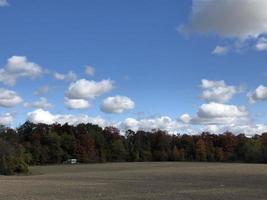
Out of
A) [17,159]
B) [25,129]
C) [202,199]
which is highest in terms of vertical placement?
[25,129]

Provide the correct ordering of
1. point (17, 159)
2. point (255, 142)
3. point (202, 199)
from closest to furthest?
point (202, 199) → point (17, 159) → point (255, 142)

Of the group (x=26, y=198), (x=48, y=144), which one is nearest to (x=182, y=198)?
(x=26, y=198)

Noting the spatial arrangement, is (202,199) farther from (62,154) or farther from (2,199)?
(62,154)

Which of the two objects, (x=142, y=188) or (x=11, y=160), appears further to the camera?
(x=11, y=160)

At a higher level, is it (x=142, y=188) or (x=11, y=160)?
(x=11, y=160)

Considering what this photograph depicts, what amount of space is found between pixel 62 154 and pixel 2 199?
146809 mm

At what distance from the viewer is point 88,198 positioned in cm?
3597

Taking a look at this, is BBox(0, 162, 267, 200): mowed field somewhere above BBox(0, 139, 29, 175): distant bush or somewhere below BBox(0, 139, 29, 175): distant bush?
below

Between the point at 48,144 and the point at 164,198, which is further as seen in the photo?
the point at 48,144

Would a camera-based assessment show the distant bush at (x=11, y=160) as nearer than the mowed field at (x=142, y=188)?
No

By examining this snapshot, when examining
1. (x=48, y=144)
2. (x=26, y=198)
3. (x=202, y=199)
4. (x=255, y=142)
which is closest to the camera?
(x=202, y=199)

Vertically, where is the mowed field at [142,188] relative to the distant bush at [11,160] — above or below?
below

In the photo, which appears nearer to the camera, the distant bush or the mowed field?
the mowed field

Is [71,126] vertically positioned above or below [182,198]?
above
